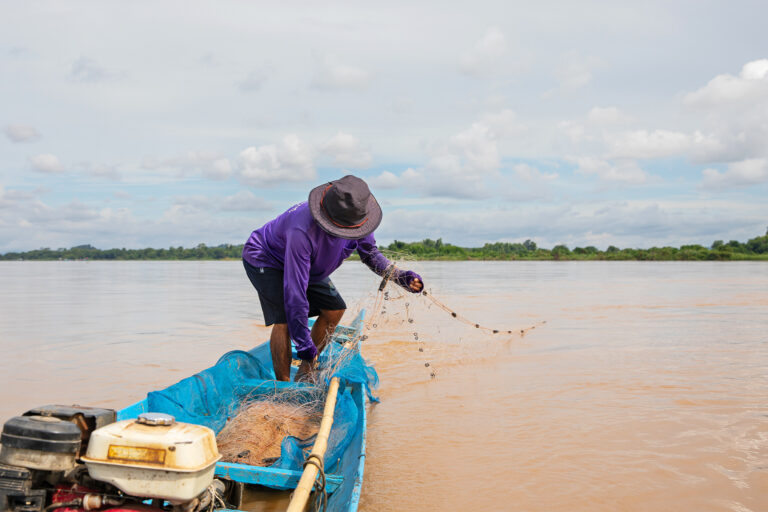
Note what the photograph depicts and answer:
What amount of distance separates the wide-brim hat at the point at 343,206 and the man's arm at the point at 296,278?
200 millimetres

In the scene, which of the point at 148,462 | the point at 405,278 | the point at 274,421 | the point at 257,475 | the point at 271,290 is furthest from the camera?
the point at 405,278

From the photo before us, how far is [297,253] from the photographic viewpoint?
3.66m

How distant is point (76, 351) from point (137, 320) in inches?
126

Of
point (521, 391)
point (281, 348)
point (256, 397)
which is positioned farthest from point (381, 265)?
point (521, 391)

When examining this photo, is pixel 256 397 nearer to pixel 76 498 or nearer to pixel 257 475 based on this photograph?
pixel 257 475

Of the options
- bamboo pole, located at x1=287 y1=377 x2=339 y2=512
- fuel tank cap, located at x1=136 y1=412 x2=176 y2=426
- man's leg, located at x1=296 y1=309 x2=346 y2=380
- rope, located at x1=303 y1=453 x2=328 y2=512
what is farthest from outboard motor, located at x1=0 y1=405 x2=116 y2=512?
man's leg, located at x1=296 y1=309 x2=346 y2=380

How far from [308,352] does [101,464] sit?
2042 millimetres

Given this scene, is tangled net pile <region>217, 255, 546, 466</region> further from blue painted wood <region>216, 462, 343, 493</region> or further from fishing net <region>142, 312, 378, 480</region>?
blue painted wood <region>216, 462, 343, 493</region>

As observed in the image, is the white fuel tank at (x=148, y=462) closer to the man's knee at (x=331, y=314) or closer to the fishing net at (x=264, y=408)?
the fishing net at (x=264, y=408)

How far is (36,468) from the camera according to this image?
72.4 inches

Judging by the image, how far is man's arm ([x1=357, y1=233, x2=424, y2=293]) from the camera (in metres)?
4.50

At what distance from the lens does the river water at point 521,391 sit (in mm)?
3495

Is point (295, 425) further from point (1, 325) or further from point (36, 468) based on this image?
point (1, 325)

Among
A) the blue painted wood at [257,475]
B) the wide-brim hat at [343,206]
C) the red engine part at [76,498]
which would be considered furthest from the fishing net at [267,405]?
the red engine part at [76,498]
